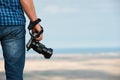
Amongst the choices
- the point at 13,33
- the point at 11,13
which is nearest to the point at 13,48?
the point at 13,33

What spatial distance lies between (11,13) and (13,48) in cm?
25

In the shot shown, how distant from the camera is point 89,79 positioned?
11633mm

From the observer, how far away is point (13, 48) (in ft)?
14.3

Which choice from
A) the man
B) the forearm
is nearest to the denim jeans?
the man

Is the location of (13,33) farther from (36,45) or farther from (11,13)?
(36,45)

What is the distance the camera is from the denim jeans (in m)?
4.35

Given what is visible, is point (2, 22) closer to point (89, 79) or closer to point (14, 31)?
point (14, 31)

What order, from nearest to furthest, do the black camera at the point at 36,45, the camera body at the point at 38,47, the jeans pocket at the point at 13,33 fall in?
the jeans pocket at the point at 13,33 → the black camera at the point at 36,45 → the camera body at the point at 38,47

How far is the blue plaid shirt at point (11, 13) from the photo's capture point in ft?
14.3

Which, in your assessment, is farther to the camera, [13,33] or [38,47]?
[38,47]

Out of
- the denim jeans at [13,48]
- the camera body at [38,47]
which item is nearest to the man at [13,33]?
the denim jeans at [13,48]

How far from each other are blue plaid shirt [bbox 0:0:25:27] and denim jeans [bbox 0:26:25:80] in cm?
4

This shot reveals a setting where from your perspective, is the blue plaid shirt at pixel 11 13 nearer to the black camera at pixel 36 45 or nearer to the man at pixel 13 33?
the man at pixel 13 33

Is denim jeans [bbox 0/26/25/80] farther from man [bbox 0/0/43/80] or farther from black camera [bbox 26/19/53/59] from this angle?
black camera [bbox 26/19/53/59]
